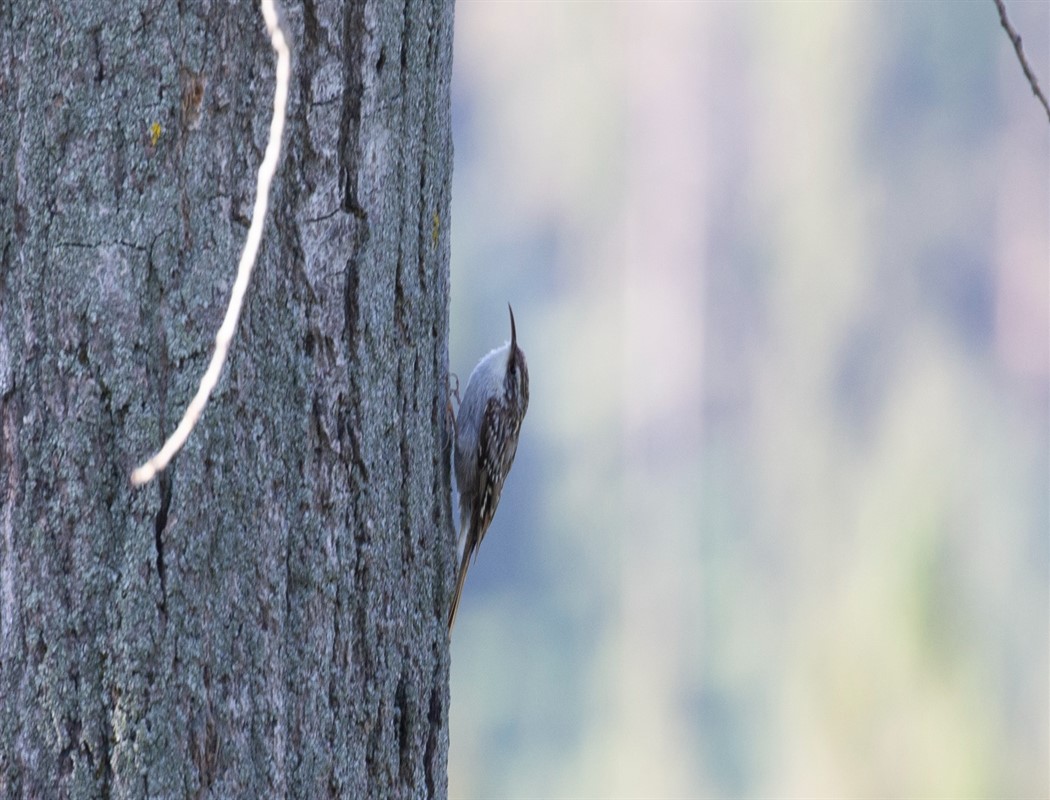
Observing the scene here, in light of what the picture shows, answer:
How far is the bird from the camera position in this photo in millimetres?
2918

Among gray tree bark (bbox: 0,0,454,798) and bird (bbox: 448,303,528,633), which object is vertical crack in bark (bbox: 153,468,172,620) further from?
bird (bbox: 448,303,528,633)

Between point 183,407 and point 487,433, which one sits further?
point 487,433

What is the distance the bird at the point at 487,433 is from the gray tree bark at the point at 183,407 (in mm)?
1294

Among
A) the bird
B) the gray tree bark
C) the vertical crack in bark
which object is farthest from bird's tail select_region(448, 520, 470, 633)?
the vertical crack in bark

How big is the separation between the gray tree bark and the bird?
Answer: 1.29 m

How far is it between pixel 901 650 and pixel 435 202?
14.0 feet

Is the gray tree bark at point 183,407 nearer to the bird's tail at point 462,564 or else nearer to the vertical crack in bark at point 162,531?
the vertical crack in bark at point 162,531

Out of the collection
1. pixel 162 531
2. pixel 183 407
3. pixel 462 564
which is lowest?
pixel 462 564

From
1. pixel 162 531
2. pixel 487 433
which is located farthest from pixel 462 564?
pixel 162 531

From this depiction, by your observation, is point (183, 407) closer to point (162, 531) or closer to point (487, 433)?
point (162, 531)

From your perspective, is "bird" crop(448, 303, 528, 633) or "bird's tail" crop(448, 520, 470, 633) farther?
"bird" crop(448, 303, 528, 633)

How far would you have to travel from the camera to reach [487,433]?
3.05 meters

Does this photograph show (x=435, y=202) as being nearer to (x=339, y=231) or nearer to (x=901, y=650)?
(x=339, y=231)

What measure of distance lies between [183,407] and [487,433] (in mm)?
1730
